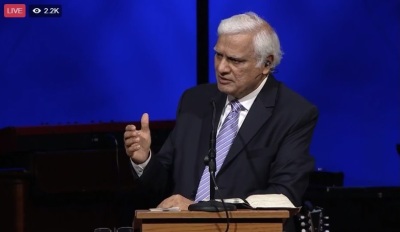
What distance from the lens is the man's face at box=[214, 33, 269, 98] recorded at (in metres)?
5.46

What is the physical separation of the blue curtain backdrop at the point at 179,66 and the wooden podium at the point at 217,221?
12.7 ft

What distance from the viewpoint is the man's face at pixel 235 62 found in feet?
17.9

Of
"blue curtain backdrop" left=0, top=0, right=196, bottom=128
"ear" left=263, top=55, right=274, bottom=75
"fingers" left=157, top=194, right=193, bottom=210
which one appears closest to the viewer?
"fingers" left=157, top=194, right=193, bottom=210

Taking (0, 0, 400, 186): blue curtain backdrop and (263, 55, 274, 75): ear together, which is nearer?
(263, 55, 274, 75): ear

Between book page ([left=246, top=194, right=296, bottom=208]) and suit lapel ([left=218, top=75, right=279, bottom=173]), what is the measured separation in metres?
0.65

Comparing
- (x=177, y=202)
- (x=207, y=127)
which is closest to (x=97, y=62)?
(x=207, y=127)

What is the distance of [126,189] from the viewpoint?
7.90m

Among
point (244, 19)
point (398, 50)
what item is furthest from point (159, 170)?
point (398, 50)

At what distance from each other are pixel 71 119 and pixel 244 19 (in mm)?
Result: 3025

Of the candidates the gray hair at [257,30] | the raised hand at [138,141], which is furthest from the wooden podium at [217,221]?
the gray hair at [257,30]

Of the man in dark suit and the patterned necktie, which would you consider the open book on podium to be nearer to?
the man in dark suit

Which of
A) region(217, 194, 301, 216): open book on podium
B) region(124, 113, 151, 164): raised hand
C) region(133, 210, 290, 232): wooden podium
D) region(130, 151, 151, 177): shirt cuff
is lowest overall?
region(133, 210, 290, 232): wooden podium

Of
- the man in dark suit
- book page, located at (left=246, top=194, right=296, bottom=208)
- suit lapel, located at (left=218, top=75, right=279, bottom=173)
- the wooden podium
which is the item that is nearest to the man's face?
the man in dark suit

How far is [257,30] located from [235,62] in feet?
0.61
